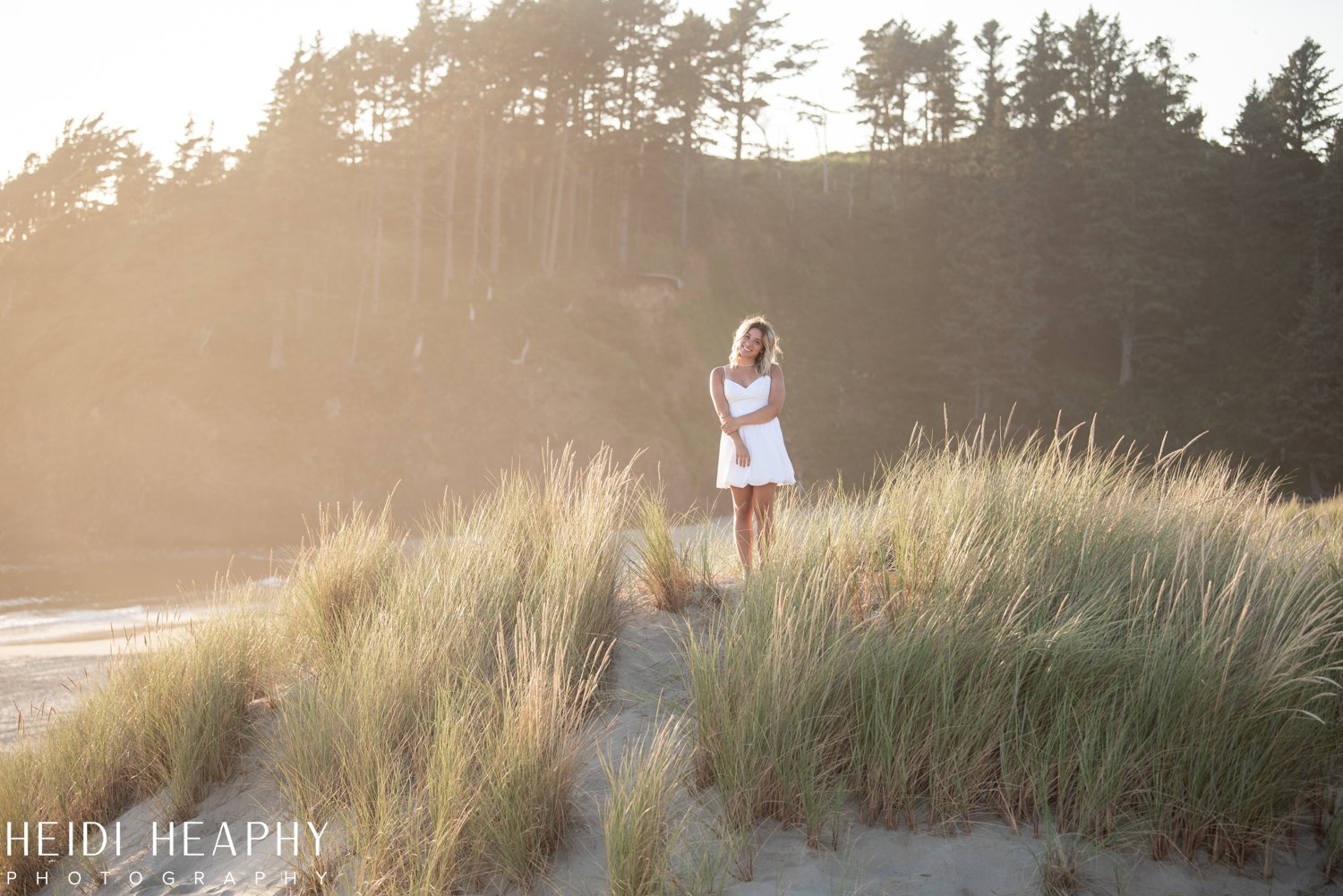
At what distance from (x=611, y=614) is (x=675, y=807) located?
1.82 meters

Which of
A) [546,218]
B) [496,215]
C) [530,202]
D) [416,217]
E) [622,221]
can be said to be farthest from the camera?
[530,202]

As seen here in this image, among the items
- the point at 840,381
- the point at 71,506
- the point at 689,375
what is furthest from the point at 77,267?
the point at 840,381

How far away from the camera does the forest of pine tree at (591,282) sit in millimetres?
32438

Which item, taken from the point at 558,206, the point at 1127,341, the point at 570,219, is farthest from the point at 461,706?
the point at 1127,341

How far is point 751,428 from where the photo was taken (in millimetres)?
7043

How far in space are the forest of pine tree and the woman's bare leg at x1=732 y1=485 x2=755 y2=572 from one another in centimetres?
2616

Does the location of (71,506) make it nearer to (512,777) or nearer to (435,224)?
(435,224)

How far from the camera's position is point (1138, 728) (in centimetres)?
385

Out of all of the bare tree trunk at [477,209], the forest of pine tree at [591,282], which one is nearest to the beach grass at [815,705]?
the forest of pine tree at [591,282]

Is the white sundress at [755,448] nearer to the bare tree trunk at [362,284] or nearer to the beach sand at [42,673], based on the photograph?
the beach sand at [42,673]

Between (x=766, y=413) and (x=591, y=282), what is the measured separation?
35876 mm

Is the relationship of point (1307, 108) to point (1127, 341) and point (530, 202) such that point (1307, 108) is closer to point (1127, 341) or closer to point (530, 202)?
point (1127, 341)

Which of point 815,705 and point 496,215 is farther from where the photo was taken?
point 496,215

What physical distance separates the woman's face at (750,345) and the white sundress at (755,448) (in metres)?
0.19
